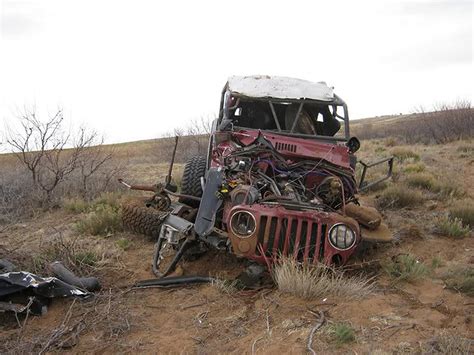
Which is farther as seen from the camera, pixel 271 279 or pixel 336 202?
pixel 336 202

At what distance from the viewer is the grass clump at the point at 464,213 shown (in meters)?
7.00

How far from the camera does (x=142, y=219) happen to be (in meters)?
6.49

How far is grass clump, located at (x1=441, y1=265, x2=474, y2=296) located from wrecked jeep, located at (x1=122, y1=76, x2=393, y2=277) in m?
0.69

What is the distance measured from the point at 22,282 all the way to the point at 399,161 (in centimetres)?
1102

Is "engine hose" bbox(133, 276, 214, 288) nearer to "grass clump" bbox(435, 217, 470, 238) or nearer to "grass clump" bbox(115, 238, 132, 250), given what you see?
"grass clump" bbox(115, 238, 132, 250)

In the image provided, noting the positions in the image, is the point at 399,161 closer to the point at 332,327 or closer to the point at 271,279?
the point at 271,279

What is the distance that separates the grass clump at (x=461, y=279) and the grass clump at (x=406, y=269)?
0.22 meters

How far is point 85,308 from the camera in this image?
4.28 m

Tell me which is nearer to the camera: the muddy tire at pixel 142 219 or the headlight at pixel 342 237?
the headlight at pixel 342 237

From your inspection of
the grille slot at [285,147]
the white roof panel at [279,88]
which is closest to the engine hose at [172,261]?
the grille slot at [285,147]

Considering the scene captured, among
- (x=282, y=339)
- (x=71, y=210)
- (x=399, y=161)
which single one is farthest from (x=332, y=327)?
(x=399, y=161)

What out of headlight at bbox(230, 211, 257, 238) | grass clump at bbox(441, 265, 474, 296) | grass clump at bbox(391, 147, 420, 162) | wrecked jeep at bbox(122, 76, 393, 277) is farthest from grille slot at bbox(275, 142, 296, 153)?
grass clump at bbox(391, 147, 420, 162)

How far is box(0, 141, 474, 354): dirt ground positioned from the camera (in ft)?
11.0

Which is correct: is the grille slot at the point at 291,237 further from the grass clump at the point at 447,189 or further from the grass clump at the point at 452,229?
the grass clump at the point at 447,189
